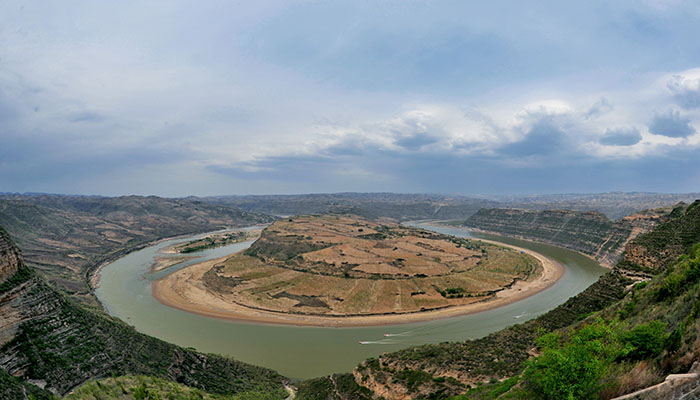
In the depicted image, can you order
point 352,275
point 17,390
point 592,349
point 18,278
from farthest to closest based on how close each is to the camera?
point 352,275 < point 18,278 < point 17,390 < point 592,349

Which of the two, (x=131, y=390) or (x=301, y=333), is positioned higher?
(x=131, y=390)

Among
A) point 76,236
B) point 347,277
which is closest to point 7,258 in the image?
point 347,277

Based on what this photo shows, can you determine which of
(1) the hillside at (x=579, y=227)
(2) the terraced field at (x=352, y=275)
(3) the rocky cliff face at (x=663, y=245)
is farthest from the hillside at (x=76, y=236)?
(1) the hillside at (x=579, y=227)

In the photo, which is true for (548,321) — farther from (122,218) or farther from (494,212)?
(122,218)

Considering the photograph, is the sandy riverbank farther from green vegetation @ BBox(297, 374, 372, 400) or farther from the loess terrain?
green vegetation @ BBox(297, 374, 372, 400)

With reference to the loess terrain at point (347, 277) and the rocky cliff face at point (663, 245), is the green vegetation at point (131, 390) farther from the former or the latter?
the rocky cliff face at point (663, 245)

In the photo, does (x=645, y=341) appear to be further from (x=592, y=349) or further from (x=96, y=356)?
(x=96, y=356)
